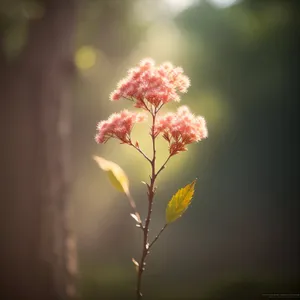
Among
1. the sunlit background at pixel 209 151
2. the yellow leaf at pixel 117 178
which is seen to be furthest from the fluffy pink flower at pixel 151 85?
the sunlit background at pixel 209 151

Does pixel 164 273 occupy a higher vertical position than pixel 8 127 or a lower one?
lower

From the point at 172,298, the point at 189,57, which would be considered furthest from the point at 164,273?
the point at 189,57

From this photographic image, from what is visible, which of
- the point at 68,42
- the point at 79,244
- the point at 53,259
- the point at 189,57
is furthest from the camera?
the point at 189,57

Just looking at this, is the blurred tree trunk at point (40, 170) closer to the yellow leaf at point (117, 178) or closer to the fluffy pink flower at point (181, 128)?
the yellow leaf at point (117, 178)

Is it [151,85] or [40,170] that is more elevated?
[151,85]

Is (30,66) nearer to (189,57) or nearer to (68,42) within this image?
(68,42)

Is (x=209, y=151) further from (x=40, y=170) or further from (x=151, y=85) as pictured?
(x=151, y=85)

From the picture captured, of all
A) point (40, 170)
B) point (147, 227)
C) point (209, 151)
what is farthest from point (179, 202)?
point (209, 151)
